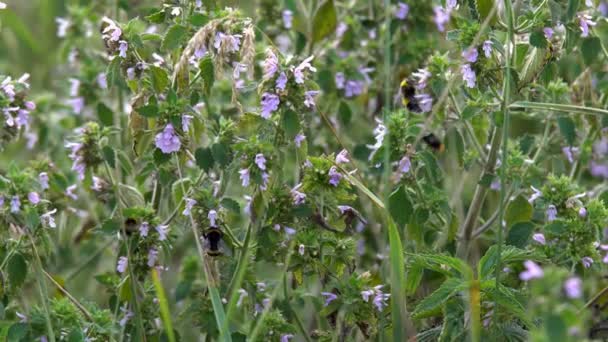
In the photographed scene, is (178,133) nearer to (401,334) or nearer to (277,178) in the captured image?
(277,178)

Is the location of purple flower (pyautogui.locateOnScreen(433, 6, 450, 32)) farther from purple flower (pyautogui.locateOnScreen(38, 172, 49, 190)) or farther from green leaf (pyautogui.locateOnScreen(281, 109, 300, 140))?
purple flower (pyautogui.locateOnScreen(38, 172, 49, 190))

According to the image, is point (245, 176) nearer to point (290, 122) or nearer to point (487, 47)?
point (290, 122)

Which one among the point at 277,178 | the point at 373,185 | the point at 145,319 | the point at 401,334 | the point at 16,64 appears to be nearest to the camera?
the point at 401,334

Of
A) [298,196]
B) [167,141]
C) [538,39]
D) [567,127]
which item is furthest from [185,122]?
[567,127]

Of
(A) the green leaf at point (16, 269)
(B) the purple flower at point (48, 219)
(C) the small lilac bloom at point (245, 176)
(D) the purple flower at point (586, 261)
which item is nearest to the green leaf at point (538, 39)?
(D) the purple flower at point (586, 261)

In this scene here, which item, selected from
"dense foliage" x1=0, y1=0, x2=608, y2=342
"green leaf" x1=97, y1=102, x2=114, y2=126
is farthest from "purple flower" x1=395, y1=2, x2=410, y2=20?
"green leaf" x1=97, y1=102, x2=114, y2=126

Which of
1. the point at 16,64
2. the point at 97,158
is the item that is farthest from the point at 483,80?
the point at 16,64
